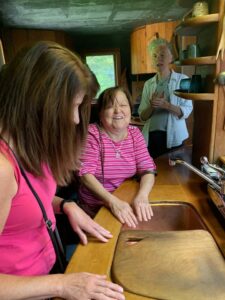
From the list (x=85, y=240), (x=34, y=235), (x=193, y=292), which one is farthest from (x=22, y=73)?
(x=193, y=292)

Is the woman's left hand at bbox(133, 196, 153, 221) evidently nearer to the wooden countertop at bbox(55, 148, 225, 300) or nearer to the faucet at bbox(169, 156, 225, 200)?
the wooden countertop at bbox(55, 148, 225, 300)

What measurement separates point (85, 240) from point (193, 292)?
1.15ft

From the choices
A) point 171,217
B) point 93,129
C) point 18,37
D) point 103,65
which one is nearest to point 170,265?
point 171,217

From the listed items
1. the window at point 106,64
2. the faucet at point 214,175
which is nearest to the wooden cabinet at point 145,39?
the window at point 106,64

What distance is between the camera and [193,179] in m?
1.34

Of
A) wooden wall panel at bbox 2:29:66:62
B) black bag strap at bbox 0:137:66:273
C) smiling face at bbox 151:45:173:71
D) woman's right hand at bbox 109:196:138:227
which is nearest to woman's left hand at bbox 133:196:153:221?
woman's right hand at bbox 109:196:138:227

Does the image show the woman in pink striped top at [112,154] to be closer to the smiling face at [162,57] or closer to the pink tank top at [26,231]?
the pink tank top at [26,231]

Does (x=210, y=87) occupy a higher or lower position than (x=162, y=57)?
lower

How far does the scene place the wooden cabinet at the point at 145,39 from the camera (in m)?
3.83

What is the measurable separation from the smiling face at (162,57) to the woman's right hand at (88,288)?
191 cm

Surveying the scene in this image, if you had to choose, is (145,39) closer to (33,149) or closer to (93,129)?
(93,129)

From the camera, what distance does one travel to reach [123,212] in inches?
41.3

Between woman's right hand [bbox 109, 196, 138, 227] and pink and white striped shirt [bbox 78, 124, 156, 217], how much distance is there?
19cm

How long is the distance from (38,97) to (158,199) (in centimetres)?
70
